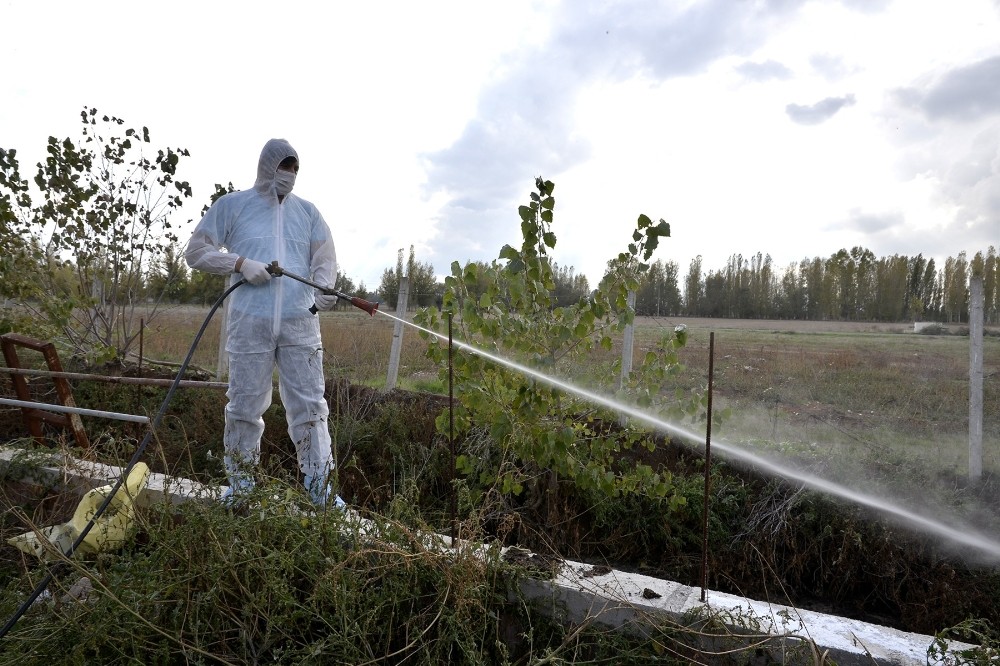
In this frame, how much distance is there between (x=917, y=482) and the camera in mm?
4258

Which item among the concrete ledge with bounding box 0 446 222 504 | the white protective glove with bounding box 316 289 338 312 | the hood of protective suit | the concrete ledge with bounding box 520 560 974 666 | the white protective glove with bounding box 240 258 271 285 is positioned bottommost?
the concrete ledge with bounding box 520 560 974 666

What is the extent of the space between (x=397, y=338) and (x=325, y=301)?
3200mm

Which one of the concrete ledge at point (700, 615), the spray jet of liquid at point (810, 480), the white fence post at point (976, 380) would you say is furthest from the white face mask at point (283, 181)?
the white fence post at point (976, 380)

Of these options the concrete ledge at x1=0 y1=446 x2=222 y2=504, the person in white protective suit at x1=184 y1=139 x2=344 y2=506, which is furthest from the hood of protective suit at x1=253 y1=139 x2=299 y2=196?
the concrete ledge at x1=0 y1=446 x2=222 y2=504

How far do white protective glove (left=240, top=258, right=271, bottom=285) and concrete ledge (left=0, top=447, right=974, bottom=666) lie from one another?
1.31 meters

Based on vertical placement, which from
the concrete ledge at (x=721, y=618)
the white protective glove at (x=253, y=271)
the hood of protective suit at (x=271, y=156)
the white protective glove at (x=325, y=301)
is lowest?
the concrete ledge at (x=721, y=618)

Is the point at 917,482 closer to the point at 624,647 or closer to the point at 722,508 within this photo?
the point at 722,508

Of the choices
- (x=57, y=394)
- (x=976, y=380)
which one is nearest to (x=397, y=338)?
(x=57, y=394)

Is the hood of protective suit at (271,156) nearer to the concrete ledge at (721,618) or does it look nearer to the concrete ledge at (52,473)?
the concrete ledge at (52,473)

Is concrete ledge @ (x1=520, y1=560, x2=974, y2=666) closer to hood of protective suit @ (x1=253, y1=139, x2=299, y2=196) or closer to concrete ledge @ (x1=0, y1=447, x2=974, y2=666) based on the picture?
concrete ledge @ (x1=0, y1=447, x2=974, y2=666)

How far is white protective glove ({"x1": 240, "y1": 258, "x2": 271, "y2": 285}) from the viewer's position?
330 centimetres

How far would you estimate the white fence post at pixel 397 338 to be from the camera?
6570 mm

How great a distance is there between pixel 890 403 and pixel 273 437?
7533mm

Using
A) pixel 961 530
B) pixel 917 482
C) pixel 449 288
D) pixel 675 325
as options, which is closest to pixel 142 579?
pixel 449 288
